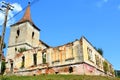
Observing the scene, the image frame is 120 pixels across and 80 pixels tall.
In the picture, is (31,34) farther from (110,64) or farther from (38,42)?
(110,64)

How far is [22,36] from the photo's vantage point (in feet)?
182

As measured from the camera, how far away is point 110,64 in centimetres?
4988

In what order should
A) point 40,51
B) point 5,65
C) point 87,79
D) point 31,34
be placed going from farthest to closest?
point 31,34, point 5,65, point 40,51, point 87,79

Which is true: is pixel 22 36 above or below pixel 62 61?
above

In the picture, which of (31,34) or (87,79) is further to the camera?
(31,34)

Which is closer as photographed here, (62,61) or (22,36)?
(62,61)

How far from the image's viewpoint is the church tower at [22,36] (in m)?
54.6

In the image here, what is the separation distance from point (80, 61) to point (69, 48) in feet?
11.2

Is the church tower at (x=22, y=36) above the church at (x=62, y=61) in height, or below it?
above

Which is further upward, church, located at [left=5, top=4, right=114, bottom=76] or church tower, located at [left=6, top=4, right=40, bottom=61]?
church tower, located at [left=6, top=4, right=40, bottom=61]

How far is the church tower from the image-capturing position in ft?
179

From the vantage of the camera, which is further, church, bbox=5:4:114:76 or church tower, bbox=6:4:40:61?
church tower, bbox=6:4:40:61

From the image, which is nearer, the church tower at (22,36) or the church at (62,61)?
the church at (62,61)

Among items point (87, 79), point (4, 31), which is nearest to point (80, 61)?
point (87, 79)
